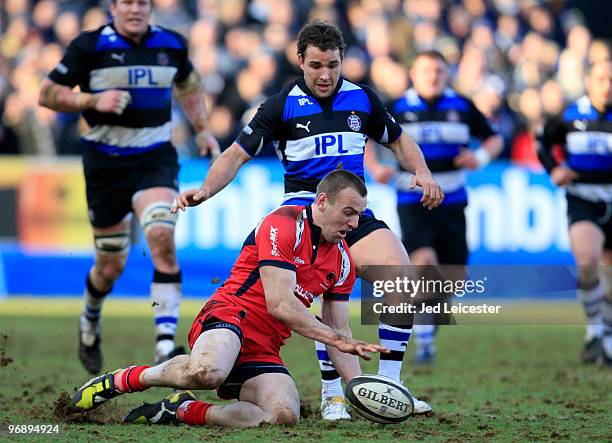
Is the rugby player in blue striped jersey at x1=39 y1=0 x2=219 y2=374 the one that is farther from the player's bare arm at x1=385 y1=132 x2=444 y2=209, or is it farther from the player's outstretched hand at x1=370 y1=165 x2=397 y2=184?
the player's bare arm at x1=385 y1=132 x2=444 y2=209

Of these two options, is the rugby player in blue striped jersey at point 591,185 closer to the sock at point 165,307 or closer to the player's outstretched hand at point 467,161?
the player's outstretched hand at point 467,161

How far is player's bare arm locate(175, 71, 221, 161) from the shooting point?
34.2ft

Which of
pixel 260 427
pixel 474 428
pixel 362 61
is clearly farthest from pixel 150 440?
pixel 362 61

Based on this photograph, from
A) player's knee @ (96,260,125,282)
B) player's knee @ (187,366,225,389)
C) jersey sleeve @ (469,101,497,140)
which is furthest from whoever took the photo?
jersey sleeve @ (469,101,497,140)

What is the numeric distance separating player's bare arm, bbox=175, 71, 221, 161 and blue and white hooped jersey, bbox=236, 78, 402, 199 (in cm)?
237

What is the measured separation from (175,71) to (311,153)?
2.65m

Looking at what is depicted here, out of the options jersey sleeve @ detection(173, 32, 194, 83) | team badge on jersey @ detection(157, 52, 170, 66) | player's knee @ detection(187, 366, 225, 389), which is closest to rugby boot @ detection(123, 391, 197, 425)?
player's knee @ detection(187, 366, 225, 389)

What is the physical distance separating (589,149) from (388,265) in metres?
4.46

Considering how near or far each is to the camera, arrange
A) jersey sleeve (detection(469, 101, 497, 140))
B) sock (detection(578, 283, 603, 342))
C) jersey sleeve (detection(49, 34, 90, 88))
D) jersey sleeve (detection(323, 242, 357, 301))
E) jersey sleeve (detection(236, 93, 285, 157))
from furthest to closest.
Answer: jersey sleeve (detection(469, 101, 497, 140)) → sock (detection(578, 283, 603, 342)) → jersey sleeve (detection(49, 34, 90, 88)) → jersey sleeve (detection(236, 93, 285, 157)) → jersey sleeve (detection(323, 242, 357, 301))

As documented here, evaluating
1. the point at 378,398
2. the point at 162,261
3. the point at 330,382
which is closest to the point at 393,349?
the point at 330,382

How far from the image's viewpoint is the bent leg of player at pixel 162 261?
9.62m

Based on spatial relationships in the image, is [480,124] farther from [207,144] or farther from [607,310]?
[207,144]

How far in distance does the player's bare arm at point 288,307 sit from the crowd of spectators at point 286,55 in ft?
34.4

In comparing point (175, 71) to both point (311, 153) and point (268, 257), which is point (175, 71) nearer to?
point (311, 153)
